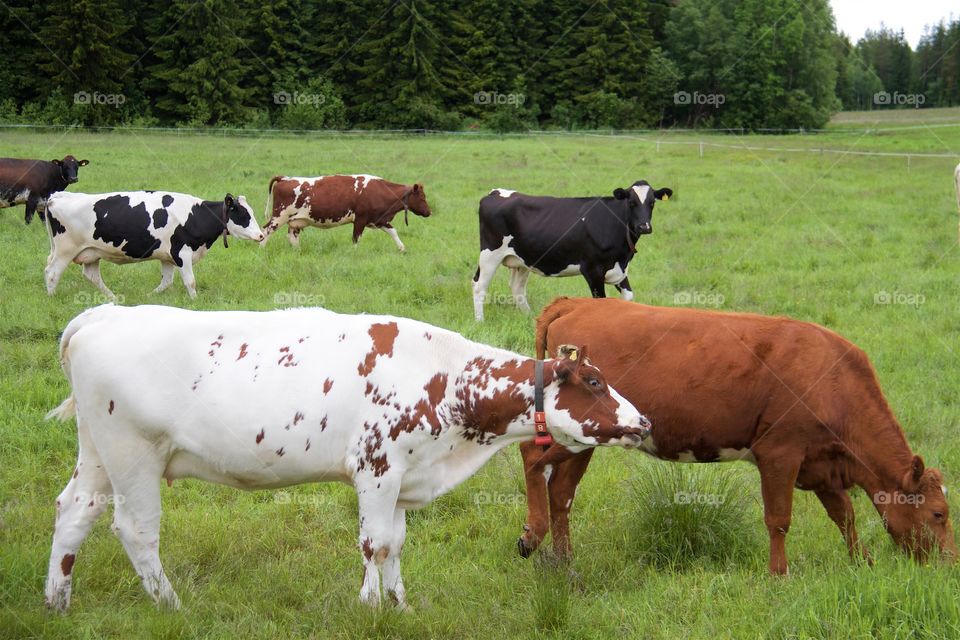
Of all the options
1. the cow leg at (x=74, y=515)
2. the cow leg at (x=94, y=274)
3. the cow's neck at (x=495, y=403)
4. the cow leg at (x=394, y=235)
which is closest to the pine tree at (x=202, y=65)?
the cow leg at (x=394, y=235)

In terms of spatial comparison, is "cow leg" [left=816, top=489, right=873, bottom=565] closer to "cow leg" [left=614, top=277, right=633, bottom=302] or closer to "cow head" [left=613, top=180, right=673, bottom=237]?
"cow leg" [left=614, top=277, right=633, bottom=302]

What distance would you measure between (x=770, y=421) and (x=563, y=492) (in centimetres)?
137

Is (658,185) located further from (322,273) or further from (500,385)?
(500,385)

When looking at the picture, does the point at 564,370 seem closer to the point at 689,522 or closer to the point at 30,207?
the point at 689,522

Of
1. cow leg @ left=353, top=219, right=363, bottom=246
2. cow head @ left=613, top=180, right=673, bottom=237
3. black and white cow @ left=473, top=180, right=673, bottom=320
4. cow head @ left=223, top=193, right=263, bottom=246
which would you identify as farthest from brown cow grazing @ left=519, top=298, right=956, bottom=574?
cow leg @ left=353, top=219, right=363, bottom=246

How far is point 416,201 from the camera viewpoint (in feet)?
61.4

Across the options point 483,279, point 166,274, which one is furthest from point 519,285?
point 166,274

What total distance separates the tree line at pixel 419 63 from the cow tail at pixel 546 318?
3537 cm

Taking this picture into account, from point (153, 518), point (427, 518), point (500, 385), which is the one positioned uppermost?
point (500, 385)

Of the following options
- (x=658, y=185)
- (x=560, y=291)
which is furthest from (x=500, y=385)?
(x=658, y=185)

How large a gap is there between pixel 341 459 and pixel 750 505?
3.23m

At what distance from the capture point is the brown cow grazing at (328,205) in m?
17.4

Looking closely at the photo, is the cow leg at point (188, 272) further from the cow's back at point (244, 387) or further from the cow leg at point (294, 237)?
the cow's back at point (244, 387)

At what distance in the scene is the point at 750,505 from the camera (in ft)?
21.1
